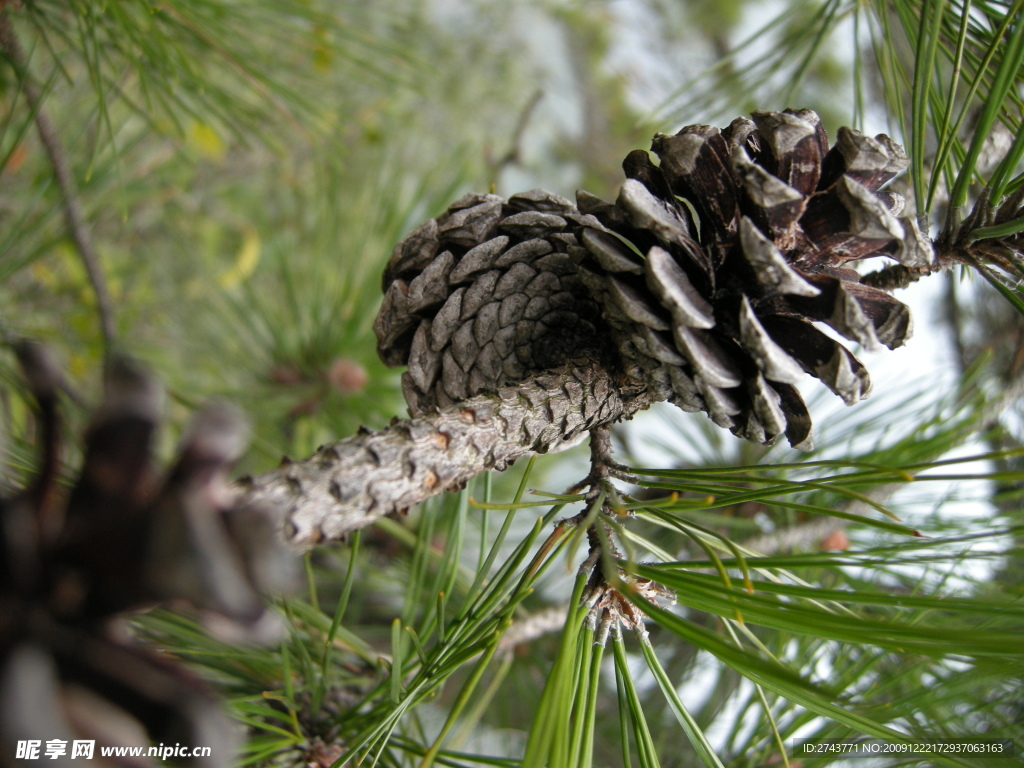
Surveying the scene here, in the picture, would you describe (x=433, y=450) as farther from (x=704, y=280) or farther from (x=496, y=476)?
(x=496, y=476)

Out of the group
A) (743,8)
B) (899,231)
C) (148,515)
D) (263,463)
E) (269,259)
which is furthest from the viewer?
(743,8)

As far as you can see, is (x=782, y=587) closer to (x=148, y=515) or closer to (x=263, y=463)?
(x=148, y=515)

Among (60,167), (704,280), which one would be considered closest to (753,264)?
(704,280)

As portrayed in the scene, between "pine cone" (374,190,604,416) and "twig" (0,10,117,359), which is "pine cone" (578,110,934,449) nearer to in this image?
"pine cone" (374,190,604,416)

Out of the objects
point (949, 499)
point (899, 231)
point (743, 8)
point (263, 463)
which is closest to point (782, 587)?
point (899, 231)

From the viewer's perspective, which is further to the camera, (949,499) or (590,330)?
(949,499)

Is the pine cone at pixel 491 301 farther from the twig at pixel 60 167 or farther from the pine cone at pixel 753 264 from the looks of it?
the twig at pixel 60 167

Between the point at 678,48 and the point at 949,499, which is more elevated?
the point at 678,48
